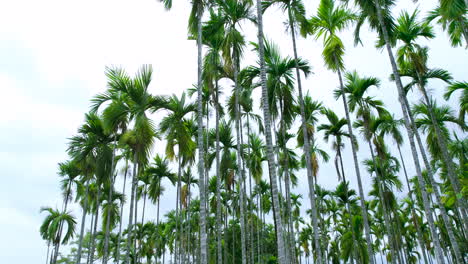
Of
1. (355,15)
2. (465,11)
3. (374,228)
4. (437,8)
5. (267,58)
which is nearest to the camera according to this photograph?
(465,11)

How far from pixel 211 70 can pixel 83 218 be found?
505 inches

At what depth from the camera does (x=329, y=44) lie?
16062 mm

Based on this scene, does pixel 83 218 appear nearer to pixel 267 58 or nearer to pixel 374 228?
pixel 267 58

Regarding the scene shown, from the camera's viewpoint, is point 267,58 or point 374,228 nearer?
point 267,58

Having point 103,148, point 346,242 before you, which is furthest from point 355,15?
point 346,242

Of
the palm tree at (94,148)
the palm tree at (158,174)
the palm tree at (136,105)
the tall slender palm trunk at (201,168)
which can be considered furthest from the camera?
the palm tree at (158,174)

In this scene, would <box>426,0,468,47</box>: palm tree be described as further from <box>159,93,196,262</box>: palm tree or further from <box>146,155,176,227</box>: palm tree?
<box>146,155,176,227</box>: palm tree

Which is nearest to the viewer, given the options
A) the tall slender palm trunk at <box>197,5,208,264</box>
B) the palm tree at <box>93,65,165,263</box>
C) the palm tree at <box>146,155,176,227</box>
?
the tall slender palm trunk at <box>197,5,208,264</box>

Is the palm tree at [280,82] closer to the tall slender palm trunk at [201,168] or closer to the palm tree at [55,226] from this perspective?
the tall slender palm trunk at [201,168]

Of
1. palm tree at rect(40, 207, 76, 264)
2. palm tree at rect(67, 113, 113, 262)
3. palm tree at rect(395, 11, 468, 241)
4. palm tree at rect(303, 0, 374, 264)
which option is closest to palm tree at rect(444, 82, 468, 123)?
palm tree at rect(395, 11, 468, 241)

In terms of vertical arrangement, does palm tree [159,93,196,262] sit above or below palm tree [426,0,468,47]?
below

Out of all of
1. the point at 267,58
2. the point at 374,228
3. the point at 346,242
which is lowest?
the point at 346,242

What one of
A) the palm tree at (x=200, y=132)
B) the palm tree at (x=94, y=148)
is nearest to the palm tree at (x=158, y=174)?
the palm tree at (x=94, y=148)

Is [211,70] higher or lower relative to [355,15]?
lower
